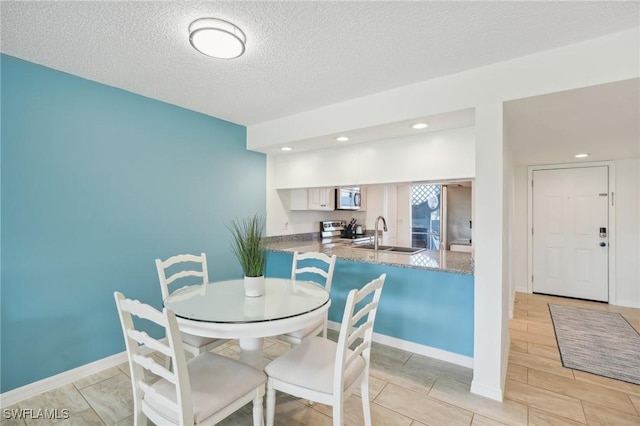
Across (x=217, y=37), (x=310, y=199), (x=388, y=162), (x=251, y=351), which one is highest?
(x=217, y=37)

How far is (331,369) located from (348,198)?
337 cm

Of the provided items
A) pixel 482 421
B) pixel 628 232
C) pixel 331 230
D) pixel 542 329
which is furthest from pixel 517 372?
pixel 628 232

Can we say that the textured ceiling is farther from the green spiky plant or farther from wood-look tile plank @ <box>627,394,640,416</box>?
wood-look tile plank @ <box>627,394,640,416</box>

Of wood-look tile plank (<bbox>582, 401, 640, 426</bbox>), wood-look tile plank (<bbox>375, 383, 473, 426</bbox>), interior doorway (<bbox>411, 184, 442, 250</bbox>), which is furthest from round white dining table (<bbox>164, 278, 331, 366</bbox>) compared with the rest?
interior doorway (<bbox>411, 184, 442, 250</bbox>)

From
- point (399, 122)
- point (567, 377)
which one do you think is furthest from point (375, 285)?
point (567, 377)

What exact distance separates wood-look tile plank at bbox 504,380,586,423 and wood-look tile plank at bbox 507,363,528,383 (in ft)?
0.25

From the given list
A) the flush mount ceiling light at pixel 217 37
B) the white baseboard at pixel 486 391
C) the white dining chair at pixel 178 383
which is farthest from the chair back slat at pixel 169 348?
the white baseboard at pixel 486 391

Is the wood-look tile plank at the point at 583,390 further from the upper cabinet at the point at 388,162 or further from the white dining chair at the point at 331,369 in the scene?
the upper cabinet at the point at 388,162

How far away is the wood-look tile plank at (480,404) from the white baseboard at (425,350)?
32cm

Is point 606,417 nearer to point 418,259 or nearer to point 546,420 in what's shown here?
point 546,420

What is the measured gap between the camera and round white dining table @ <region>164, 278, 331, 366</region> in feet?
4.93

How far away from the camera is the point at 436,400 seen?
2.03 m

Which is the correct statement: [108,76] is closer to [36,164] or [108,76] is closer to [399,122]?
[36,164]

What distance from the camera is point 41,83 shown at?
2141 mm
